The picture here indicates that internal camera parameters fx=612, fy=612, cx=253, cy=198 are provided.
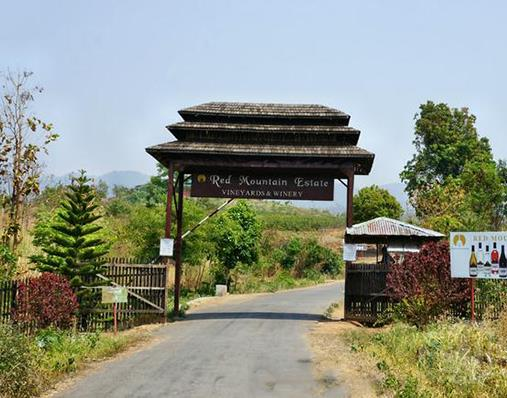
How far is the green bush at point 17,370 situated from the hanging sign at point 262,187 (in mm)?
10878

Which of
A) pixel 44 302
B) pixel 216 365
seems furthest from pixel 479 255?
pixel 44 302

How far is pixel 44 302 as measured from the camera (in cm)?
1539

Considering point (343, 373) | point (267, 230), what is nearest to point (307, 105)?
point (343, 373)

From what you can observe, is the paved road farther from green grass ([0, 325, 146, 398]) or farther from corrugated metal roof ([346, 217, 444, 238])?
corrugated metal roof ([346, 217, 444, 238])

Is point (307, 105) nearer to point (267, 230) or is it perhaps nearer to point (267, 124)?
point (267, 124)

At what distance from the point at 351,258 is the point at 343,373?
823cm

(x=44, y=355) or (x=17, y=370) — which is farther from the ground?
(x=17, y=370)

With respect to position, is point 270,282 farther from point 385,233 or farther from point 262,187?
point 385,233

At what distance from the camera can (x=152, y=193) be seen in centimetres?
5741

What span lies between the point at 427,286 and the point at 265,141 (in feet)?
24.5

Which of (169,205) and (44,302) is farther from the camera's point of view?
(169,205)

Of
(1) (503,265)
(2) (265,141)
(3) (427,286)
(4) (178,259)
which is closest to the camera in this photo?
(1) (503,265)

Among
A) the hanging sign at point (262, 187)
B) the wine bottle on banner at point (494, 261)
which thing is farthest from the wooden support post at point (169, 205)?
the wine bottle on banner at point (494, 261)

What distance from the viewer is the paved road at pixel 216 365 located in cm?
1005
